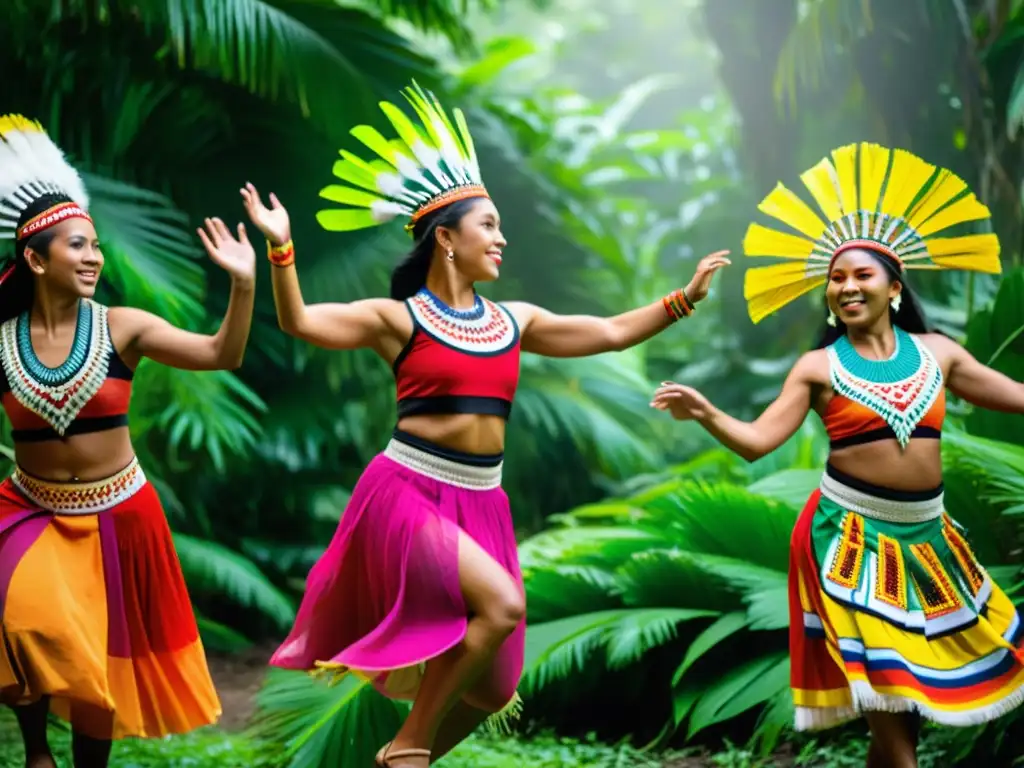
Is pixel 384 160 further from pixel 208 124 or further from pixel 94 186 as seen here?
pixel 208 124

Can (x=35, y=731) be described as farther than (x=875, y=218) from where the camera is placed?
No

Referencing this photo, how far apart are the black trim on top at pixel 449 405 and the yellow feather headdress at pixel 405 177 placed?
21.4 inches

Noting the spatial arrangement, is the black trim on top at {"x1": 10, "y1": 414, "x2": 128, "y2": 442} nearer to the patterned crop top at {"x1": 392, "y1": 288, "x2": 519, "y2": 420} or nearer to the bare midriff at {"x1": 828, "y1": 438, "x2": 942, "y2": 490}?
the patterned crop top at {"x1": 392, "y1": 288, "x2": 519, "y2": 420}

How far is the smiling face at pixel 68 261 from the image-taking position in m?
3.29

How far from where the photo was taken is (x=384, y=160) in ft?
11.8

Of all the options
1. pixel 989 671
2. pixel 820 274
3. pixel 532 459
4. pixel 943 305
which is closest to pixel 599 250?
pixel 532 459

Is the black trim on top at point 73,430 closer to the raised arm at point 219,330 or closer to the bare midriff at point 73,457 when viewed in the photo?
the bare midriff at point 73,457

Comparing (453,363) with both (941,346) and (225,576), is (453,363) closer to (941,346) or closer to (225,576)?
(941,346)

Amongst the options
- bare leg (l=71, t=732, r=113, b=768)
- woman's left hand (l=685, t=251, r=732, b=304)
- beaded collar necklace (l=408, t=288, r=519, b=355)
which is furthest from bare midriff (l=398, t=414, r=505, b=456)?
bare leg (l=71, t=732, r=113, b=768)

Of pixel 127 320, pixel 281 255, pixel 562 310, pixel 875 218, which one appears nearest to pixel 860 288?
pixel 875 218

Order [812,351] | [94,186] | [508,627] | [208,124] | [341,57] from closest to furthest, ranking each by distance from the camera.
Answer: [508,627]
[812,351]
[94,186]
[341,57]
[208,124]

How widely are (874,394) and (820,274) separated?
1.42 feet

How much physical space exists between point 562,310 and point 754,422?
527 cm

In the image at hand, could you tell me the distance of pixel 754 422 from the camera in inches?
128
